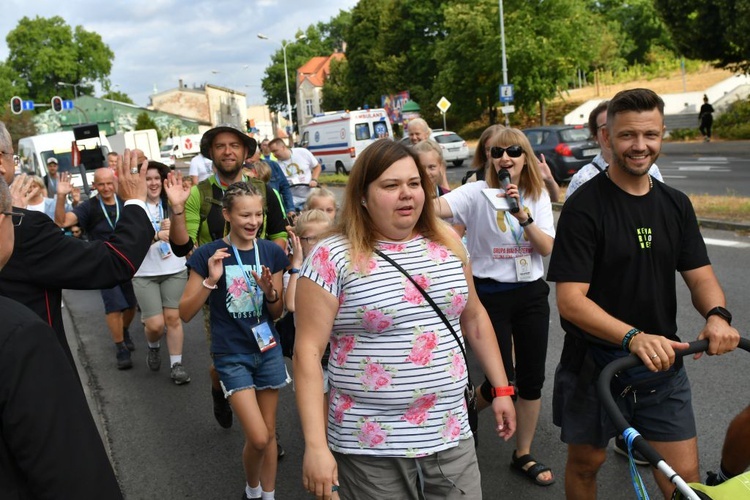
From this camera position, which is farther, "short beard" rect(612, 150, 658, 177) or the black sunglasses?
the black sunglasses

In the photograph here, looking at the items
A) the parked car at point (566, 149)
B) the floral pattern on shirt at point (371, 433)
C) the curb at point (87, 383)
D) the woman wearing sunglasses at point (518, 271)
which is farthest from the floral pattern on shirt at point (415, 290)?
the parked car at point (566, 149)

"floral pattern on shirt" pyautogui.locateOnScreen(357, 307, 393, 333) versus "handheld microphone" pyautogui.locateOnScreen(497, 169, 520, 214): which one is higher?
"handheld microphone" pyautogui.locateOnScreen(497, 169, 520, 214)

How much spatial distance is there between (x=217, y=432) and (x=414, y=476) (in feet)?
10.2

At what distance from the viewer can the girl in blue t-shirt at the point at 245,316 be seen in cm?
401

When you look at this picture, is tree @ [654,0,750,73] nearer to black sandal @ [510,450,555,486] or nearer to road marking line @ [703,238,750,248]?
road marking line @ [703,238,750,248]

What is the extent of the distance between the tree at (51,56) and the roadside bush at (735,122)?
249 ft

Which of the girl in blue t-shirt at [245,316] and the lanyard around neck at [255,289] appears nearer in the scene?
the girl in blue t-shirt at [245,316]

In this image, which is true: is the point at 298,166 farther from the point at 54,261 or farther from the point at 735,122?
the point at 735,122

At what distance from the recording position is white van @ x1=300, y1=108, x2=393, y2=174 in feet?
98.0

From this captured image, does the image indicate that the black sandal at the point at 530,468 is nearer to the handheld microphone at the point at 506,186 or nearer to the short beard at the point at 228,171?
the handheld microphone at the point at 506,186

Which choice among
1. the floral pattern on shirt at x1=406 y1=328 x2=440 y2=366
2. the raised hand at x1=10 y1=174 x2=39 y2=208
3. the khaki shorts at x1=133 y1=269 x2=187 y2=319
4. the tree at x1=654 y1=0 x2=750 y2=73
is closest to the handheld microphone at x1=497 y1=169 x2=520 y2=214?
the floral pattern on shirt at x1=406 y1=328 x2=440 y2=366

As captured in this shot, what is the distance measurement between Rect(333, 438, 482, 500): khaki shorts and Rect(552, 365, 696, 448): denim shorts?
58cm

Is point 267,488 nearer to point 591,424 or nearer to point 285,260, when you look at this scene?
point 285,260

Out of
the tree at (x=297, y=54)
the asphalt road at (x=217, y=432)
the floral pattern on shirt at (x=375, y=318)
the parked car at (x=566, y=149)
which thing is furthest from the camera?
the tree at (x=297, y=54)
